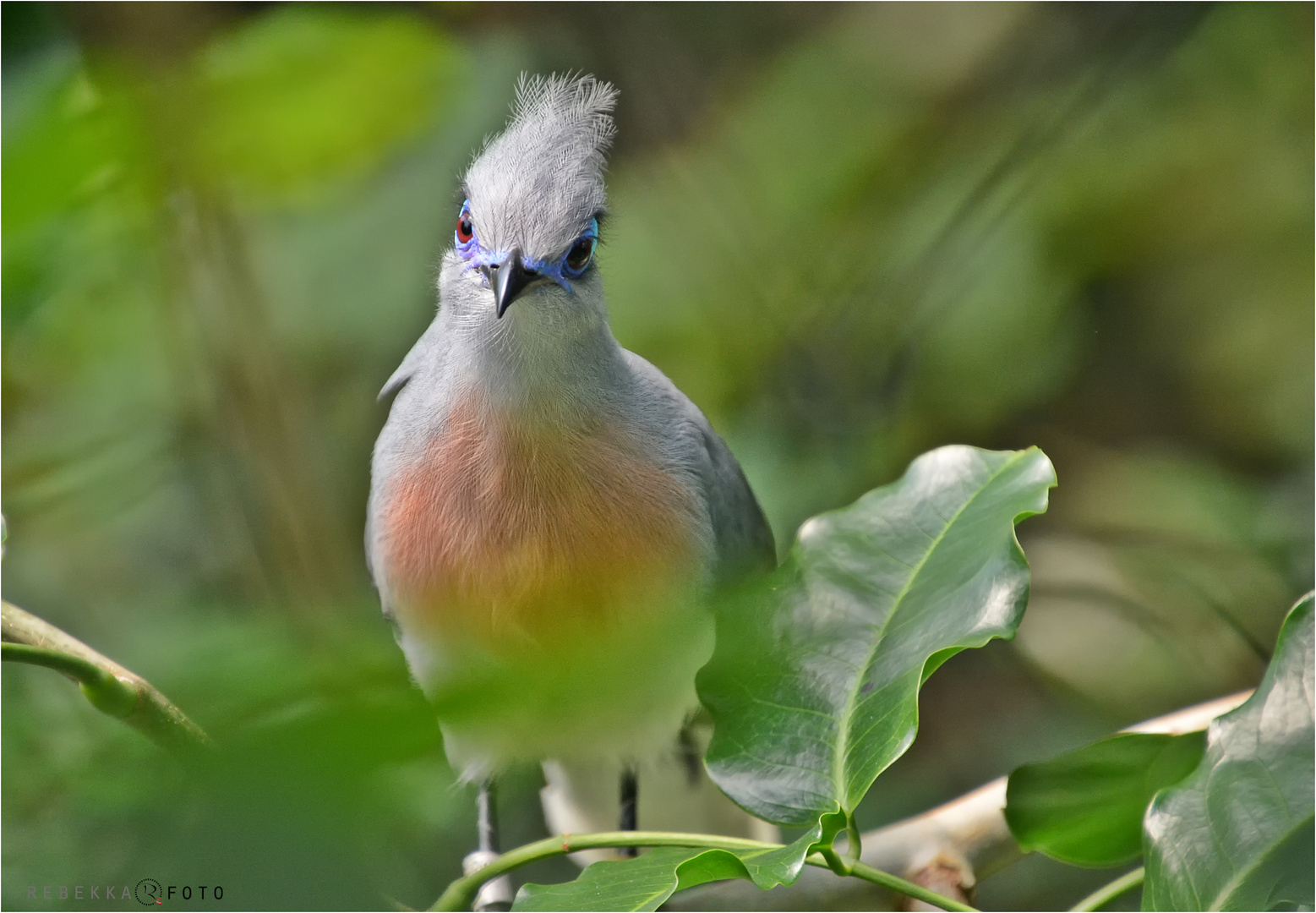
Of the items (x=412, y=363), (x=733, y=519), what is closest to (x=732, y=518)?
(x=733, y=519)

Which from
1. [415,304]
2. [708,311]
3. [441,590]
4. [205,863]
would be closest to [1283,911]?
[205,863]

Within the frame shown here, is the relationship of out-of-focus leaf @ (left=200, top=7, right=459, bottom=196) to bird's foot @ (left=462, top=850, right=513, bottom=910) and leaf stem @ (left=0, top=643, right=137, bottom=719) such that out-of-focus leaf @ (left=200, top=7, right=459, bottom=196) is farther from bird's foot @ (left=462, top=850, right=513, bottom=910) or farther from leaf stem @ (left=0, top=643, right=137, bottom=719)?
bird's foot @ (left=462, top=850, right=513, bottom=910)

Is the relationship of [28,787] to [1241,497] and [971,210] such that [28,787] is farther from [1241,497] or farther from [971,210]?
[1241,497]

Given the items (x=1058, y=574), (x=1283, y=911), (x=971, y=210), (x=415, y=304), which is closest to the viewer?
(x=1283, y=911)

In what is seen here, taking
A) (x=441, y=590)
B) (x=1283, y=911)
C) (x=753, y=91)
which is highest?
(x=753, y=91)

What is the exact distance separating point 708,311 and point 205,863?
9.42 feet

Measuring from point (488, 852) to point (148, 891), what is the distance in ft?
6.40

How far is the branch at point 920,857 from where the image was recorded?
1.83m

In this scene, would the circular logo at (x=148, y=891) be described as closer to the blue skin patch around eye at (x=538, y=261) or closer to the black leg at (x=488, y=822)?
the blue skin patch around eye at (x=538, y=261)

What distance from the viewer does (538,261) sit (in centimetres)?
177

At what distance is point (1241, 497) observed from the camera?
3500mm

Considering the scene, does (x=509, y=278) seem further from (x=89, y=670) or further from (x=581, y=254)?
(x=89, y=670)

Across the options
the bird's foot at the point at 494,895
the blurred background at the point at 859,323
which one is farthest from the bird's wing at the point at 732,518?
the bird's foot at the point at 494,895

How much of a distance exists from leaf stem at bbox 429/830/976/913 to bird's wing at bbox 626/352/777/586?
859 mm
